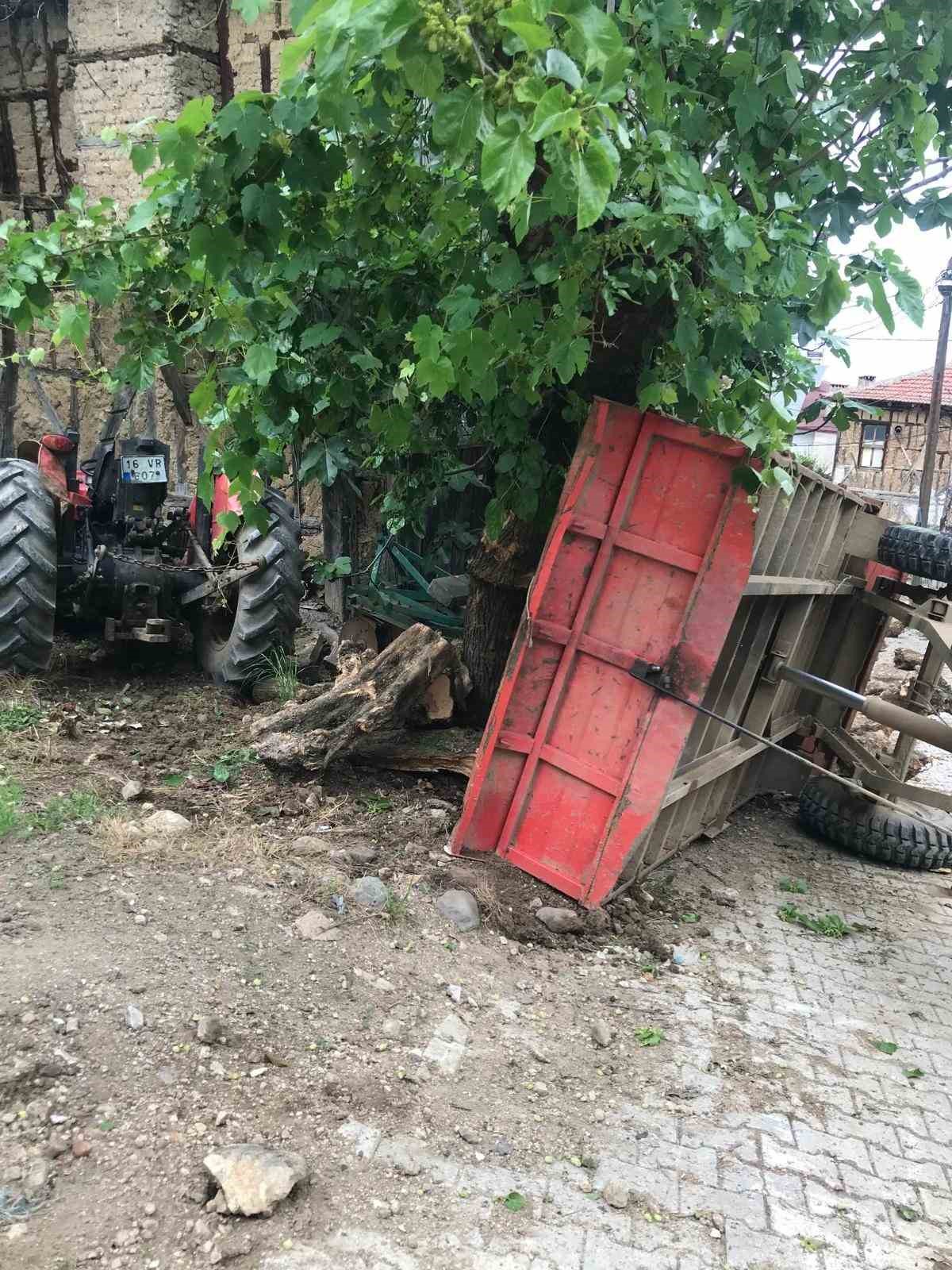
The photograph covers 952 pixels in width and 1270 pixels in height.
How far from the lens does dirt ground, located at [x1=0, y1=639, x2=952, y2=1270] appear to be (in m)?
2.34

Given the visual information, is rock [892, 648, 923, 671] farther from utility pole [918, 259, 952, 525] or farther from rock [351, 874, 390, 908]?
rock [351, 874, 390, 908]

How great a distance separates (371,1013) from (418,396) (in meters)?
2.62

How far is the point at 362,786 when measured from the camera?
496cm

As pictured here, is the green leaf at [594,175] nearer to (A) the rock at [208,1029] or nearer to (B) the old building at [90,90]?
(A) the rock at [208,1029]

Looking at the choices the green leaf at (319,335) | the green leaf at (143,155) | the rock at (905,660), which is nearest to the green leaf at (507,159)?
the green leaf at (143,155)

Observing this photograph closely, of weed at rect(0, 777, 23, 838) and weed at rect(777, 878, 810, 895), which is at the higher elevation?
Answer: weed at rect(777, 878, 810, 895)

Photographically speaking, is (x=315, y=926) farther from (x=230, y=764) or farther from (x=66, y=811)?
(x=230, y=764)

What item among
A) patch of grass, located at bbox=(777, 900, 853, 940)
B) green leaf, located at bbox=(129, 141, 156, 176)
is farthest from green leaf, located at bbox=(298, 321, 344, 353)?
patch of grass, located at bbox=(777, 900, 853, 940)

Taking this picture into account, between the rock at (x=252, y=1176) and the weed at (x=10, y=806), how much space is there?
2.01 m

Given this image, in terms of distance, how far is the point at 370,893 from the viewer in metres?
3.87

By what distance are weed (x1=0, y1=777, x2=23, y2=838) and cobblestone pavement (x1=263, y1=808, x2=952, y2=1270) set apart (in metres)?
2.08

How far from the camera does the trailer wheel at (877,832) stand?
5434mm

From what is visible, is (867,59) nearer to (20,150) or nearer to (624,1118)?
(624,1118)

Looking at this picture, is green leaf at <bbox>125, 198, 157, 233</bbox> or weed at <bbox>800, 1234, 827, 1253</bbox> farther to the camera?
green leaf at <bbox>125, 198, 157, 233</bbox>
